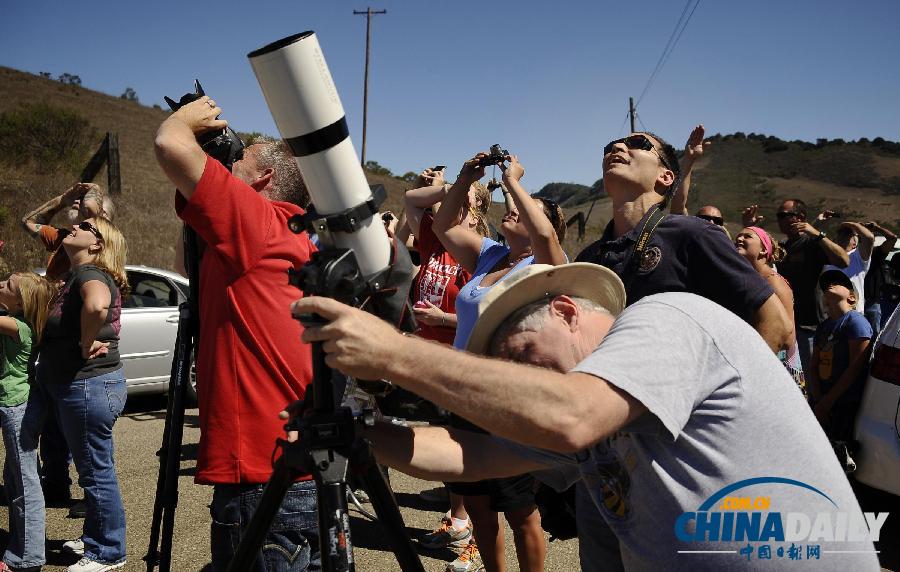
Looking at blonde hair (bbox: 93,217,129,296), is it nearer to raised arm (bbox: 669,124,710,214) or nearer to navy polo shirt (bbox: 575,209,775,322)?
navy polo shirt (bbox: 575,209,775,322)

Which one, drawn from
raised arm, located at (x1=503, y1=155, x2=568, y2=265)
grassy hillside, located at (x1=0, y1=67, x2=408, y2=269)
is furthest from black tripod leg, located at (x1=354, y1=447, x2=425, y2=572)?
grassy hillside, located at (x1=0, y1=67, x2=408, y2=269)

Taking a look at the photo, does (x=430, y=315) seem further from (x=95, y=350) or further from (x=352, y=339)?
(x=352, y=339)

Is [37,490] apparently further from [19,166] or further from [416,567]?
[19,166]

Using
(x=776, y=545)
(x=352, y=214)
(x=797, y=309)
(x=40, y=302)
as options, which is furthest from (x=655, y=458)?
(x=797, y=309)

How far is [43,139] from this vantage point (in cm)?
3017

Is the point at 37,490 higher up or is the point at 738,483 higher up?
the point at 738,483

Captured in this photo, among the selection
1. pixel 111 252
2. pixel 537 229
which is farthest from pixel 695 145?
pixel 111 252

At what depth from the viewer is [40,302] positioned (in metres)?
4.01

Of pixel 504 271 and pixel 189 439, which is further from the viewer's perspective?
pixel 189 439

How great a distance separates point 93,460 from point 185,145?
8.68 feet

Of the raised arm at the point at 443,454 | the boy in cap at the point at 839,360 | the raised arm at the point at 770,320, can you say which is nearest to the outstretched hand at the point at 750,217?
the boy in cap at the point at 839,360

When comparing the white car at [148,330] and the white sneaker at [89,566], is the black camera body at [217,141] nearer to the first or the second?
the white sneaker at [89,566]

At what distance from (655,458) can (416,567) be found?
57 cm

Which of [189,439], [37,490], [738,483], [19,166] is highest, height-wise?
[19,166]
